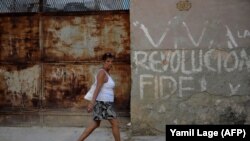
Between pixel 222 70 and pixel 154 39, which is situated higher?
pixel 154 39

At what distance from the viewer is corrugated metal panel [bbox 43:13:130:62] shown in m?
8.36

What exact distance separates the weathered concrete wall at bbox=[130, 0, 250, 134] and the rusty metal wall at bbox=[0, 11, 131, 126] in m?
0.59

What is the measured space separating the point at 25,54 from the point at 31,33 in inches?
15.8

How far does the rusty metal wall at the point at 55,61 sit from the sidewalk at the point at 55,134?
0.25m

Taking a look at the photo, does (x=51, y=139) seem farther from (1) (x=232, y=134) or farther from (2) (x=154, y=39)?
(1) (x=232, y=134)

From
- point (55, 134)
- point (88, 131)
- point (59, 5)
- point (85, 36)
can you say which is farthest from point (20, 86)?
point (88, 131)

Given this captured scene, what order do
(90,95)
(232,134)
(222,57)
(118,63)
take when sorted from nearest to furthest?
(232,134), (90,95), (222,57), (118,63)

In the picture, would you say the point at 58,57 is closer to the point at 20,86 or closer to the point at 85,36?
the point at 85,36

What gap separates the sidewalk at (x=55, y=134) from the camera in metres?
7.73

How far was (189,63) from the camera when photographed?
25.4 feet

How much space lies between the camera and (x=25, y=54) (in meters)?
8.66

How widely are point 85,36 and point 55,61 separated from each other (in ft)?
2.39

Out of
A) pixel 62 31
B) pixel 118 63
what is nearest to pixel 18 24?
pixel 62 31

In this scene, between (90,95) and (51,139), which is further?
(51,139)
